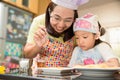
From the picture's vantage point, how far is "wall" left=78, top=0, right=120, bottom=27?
12.3 ft

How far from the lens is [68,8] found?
4.58 ft

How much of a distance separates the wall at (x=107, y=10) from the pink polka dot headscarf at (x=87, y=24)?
95.7 inches

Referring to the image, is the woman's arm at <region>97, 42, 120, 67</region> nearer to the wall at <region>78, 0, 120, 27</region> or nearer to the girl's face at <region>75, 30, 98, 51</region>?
the girl's face at <region>75, 30, 98, 51</region>

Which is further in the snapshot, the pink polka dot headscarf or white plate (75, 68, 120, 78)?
the pink polka dot headscarf

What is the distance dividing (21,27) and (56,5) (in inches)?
92.0

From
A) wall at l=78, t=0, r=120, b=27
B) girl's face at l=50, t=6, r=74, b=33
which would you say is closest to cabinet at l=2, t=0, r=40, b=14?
wall at l=78, t=0, r=120, b=27

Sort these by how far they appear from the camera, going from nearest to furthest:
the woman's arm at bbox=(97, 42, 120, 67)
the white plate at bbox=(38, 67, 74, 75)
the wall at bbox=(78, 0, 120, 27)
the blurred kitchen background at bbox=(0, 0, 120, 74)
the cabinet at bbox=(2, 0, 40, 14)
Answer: the white plate at bbox=(38, 67, 74, 75) < the woman's arm at bbox=(97, 42, 120, 67) < the blurred kitchen background at bbox=(0, 0, 120, 74) < the cabinet at bbox=(2, 0, 40, 14) < the wall at bbox=(78, 0, 120, 27)

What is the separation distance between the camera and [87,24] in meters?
1.44

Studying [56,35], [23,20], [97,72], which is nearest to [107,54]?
[56,35]

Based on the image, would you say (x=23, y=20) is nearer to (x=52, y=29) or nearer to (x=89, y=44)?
(x=52, y=29)

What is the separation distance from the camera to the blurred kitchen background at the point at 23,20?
10.6 ft

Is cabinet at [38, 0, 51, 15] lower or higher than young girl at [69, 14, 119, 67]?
higher

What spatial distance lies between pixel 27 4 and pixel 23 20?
39 cm

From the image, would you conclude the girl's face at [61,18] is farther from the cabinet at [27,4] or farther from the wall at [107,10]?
the wall at [107,10]
